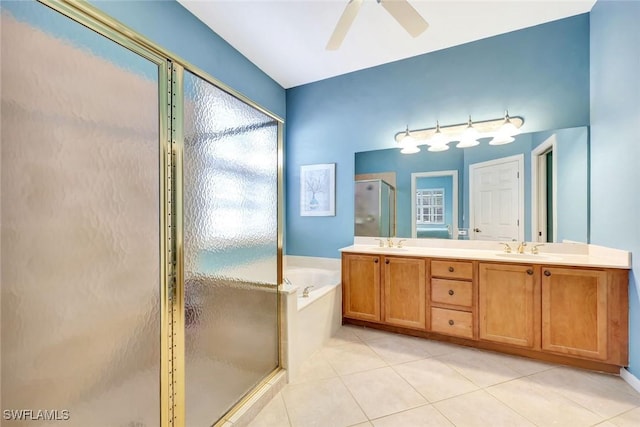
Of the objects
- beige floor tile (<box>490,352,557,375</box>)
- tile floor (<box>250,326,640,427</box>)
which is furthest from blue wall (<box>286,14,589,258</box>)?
beige floor tile (<box>490,352,557,375</box>)

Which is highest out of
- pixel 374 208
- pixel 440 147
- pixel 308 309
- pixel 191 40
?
pixel 191 40

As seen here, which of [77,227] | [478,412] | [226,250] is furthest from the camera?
[478,412]

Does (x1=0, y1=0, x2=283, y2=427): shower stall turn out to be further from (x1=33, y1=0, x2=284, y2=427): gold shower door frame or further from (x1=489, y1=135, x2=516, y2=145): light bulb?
(x1=489, y1=135, x2=516, y2=145): light bulb

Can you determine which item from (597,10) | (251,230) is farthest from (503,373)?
(597,10)

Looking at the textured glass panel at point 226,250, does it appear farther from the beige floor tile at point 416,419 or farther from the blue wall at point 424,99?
the blue wall at point 424,99

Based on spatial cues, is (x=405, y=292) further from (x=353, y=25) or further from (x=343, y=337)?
(x=353, y=25)

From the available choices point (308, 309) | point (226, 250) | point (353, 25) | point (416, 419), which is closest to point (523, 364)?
point (416, 419)

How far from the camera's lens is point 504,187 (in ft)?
8.46

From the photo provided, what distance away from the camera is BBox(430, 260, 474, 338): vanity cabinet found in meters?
2.25

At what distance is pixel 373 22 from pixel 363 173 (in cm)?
146

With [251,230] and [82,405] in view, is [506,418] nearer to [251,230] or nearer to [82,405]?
[251,230]

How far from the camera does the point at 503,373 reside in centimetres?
193

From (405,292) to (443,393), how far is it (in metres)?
0.88

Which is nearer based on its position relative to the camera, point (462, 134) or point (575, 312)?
point (575, 312)
